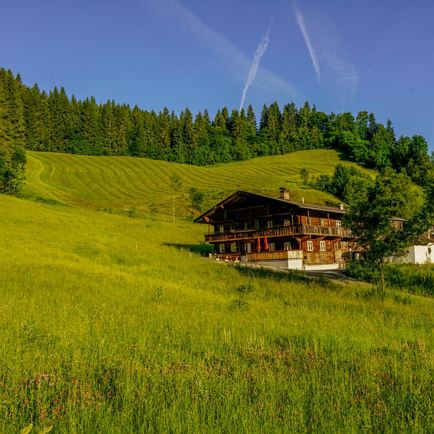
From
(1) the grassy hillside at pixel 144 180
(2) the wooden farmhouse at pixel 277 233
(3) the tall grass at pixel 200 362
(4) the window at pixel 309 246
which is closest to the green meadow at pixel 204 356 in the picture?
(3) the tall grass at pixel 200 362

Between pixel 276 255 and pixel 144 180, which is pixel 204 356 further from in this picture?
pixel 144 180

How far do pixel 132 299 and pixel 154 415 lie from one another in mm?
12890

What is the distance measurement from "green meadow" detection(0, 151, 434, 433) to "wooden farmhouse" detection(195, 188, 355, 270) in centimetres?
2400

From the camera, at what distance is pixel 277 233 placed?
2125 inches

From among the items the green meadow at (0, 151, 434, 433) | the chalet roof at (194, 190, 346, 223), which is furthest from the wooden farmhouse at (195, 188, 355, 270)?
the green meadow at (0, 151, 434, 433)

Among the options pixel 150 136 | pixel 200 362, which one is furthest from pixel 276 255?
pixel 150 136

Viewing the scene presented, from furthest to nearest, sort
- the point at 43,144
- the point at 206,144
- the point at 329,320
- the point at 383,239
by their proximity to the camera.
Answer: the point at 206,144 < the point at 43,144 < the point at 383,239 < the point at 329,320

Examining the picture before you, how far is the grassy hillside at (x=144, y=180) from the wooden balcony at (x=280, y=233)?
3072 centimetres

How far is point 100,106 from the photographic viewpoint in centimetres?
18962

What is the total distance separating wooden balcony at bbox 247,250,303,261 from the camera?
5191 cm

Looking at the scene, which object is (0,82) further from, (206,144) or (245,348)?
(245,348)

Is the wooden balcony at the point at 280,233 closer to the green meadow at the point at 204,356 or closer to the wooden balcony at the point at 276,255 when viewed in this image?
the wooden balcony at the point at 276,255

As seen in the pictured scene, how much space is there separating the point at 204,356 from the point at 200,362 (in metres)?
0.84

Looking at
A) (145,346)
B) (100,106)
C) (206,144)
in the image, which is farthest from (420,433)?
(100,106)
